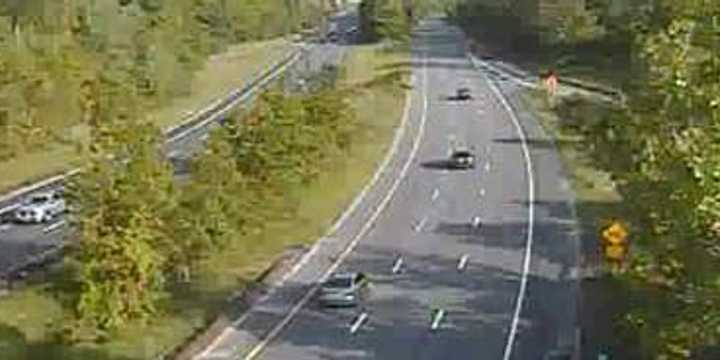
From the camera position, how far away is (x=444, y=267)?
55062 millimetres

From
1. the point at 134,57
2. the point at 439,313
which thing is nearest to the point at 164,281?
the point at 439,313

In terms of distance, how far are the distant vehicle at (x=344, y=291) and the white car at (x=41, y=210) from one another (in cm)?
1599

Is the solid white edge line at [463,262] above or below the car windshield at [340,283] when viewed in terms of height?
below

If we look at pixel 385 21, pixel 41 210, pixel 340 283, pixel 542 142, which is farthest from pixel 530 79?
pixel 340 283

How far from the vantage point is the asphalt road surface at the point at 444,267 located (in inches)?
1695

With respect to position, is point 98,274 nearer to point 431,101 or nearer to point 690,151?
point 690,151

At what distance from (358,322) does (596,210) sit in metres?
20.9

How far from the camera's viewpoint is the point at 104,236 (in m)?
42.6

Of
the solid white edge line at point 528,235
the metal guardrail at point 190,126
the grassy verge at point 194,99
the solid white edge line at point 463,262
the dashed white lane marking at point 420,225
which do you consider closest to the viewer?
the solid white edge line at point 528,235

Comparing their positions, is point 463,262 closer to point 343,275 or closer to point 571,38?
point 343,275

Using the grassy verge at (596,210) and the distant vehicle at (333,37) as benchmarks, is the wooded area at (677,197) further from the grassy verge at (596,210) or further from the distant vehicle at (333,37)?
the distant vehicle at (333,37)

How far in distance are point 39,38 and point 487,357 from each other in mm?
62074

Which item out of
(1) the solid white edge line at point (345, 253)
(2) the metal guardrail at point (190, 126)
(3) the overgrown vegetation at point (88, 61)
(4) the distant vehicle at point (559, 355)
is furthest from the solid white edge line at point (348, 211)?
(3) the overgrown vegetation at point (88, 61)

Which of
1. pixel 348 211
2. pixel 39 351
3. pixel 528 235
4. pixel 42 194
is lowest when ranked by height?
pixel 528 235
